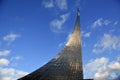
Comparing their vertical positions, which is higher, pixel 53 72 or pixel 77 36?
pixel 77 36

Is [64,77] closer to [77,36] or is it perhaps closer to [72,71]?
[72,71]

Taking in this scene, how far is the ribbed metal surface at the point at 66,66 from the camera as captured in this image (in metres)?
53.3

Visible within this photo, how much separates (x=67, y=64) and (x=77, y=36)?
22.6ft

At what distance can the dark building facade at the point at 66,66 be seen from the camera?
175 feet

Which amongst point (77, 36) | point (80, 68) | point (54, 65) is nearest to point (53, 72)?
point (54, 65)

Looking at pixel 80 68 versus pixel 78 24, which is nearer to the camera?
pixel 80 68

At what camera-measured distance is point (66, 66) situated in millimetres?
54500

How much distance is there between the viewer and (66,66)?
54.5 m

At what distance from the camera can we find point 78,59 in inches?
2189

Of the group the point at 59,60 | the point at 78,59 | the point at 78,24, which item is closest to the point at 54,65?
the point at 59,60

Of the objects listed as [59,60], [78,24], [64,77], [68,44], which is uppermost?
[78,24]

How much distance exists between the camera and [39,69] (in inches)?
2140

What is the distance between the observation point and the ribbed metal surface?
Result: 53312 mm

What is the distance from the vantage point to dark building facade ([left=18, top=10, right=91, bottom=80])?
53319 millimetres
